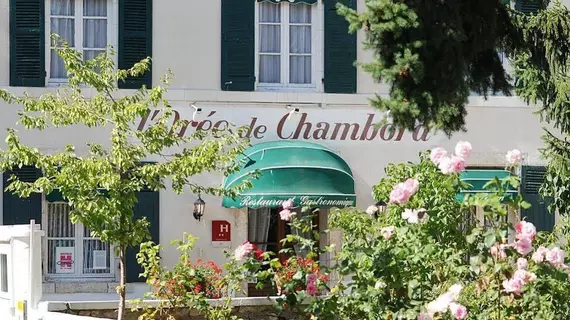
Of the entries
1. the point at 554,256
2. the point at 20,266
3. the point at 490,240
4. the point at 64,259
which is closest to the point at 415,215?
the point at 490,240

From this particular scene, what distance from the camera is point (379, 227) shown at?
9.91 m

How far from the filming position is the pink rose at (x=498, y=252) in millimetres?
8617

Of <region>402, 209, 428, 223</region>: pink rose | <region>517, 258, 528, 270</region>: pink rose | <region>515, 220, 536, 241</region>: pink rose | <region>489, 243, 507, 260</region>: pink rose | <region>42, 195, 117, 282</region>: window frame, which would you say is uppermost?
<region>402, 209, 428, 223</region>: pink rose

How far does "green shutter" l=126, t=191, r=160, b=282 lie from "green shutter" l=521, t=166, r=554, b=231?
20.0ft

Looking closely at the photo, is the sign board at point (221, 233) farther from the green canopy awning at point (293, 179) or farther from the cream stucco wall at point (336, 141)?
the green canopy awning at point (293, 179)

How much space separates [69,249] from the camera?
19984 millimetres

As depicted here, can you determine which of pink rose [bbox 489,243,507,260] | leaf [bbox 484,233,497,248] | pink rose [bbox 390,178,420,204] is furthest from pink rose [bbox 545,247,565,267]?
pink rose [bbox 390,178,420,204]

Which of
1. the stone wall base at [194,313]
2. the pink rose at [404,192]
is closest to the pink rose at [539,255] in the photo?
the pink rose at [404,192]

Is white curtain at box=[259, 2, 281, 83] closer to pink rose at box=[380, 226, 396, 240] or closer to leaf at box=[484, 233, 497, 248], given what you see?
pink rose at box=[380, 226, 396, 240]

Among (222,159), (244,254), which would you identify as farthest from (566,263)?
(222,159)

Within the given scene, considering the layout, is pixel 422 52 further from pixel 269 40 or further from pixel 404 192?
pixel 269 40

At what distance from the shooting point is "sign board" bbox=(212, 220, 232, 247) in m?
20.2

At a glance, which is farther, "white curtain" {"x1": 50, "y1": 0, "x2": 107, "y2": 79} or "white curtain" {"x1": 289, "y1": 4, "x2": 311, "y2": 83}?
"white curtain" {"x1": 289, "y1": 4, "x2": 311, "y2": 83}

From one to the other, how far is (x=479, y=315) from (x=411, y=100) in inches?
69.5
